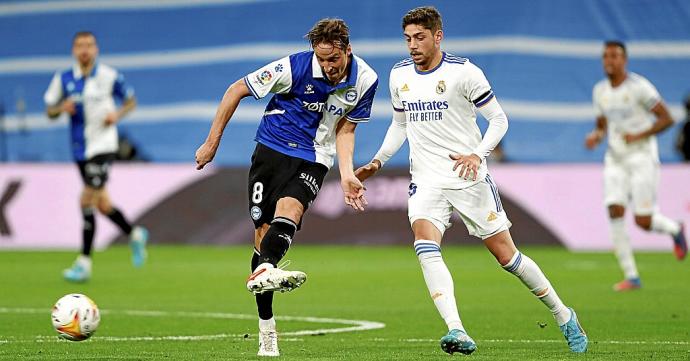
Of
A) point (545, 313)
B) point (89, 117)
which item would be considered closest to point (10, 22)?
point (89, 117)

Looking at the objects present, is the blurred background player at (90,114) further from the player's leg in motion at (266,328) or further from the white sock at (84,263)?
the player's leg in motion at (266,328)

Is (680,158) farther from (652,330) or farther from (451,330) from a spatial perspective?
(451,330)

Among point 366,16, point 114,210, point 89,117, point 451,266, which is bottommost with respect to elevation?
point 451,266

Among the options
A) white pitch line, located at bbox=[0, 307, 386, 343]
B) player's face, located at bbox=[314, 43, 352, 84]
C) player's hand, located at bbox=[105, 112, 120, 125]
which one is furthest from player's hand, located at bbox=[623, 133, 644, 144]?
player's face, located at bbox=[314, 43, 352, 84]

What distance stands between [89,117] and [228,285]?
2923mm

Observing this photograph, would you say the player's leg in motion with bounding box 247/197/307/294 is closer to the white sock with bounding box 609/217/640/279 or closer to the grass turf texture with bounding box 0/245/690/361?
the grass turf texture with bounding box 0/245/690/361

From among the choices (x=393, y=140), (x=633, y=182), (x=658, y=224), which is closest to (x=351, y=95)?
(x=393, y=140)

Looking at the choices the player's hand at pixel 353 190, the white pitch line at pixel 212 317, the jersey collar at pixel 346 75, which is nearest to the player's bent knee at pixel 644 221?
the white pitch line at pixel 212 317

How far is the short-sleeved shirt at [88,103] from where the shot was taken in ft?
52.0

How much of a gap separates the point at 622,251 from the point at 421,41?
259 inches

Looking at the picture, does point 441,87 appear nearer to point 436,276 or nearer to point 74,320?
point 436,276

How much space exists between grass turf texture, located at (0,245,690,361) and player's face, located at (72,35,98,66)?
2585 mm

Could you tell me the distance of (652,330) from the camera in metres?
10.0

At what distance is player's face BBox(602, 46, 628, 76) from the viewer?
1433cm
